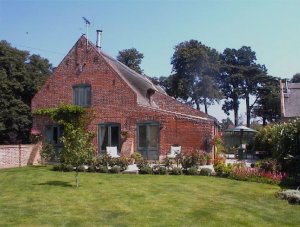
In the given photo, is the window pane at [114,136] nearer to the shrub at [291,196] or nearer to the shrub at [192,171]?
the shrub at [192,171]

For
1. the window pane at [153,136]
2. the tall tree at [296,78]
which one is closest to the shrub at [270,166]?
the window pane at [153,136]

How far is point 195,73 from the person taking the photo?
5309 centimetres

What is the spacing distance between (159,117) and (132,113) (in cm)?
177

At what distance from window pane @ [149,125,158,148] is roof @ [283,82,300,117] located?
59.6 ft

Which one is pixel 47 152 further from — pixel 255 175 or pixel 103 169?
pixel 255 175

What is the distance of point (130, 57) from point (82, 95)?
2753 centimetres

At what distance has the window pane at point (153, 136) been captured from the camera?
77.8 ft

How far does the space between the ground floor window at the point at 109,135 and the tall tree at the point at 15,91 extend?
39.9 feet

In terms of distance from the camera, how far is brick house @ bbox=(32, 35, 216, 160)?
23.2 meters

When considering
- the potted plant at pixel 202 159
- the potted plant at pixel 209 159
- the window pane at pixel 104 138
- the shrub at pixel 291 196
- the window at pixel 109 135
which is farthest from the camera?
the window pane at pixel 104 138

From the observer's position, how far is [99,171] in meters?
19.0

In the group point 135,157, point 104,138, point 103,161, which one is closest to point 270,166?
point 103,161

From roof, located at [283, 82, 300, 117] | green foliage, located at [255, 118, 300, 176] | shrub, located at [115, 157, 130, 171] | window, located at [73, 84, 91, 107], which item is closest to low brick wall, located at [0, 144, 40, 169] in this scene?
window, located at [73, 84, 91, 107]

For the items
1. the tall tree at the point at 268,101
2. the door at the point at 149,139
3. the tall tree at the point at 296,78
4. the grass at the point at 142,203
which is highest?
the tall tree at the point at 296,78
